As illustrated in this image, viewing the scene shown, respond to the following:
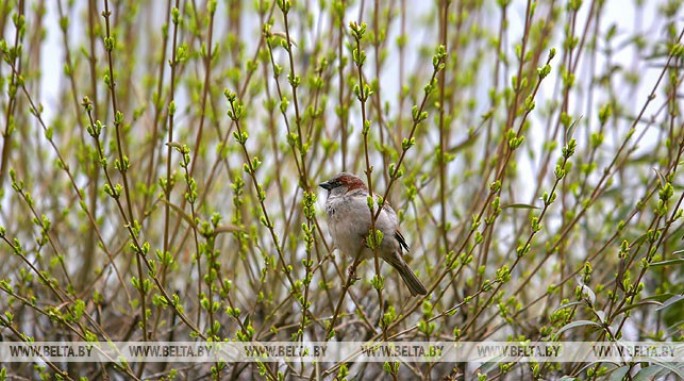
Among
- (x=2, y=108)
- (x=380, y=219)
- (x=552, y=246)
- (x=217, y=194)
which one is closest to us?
(x=552, y=246)

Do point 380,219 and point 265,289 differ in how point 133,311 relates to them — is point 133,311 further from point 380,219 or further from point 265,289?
point 380,219

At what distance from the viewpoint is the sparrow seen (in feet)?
13.2

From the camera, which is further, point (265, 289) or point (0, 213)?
point (0, 213)

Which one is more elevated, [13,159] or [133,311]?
[13,159]

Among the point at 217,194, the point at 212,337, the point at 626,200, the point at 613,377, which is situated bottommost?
the point at 613,377

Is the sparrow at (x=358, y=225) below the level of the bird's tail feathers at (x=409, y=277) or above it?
above

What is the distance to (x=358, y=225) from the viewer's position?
4.04 m

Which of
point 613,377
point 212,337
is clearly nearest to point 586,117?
point 613,377

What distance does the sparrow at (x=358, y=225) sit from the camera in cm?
402

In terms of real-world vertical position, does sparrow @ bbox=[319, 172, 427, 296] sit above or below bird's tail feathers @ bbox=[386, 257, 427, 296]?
above

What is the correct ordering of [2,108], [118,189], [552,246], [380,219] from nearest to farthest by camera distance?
[118,189] < [552,246] < [380,219] < [2,108]

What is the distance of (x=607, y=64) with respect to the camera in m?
5.11

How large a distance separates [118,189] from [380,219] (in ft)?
4.78

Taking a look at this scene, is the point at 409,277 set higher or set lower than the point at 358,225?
lower
